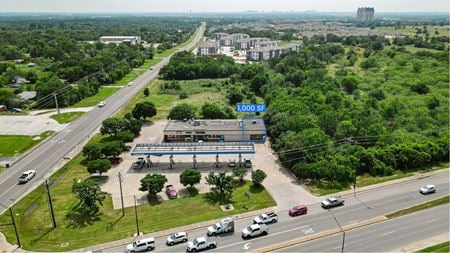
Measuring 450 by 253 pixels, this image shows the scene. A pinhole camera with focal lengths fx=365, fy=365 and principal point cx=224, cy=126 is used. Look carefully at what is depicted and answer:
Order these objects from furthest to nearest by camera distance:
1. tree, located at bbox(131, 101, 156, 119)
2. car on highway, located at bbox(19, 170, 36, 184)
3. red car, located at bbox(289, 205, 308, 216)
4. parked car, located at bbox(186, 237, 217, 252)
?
tree, located at bbox(131, 101, 156, 119)
car on highway, located at bbox(19, 170, 36, 184)
red car, located at bbox(289, 205, 308, 216)
parked car, located at bbox(186, 237, 217, 252)

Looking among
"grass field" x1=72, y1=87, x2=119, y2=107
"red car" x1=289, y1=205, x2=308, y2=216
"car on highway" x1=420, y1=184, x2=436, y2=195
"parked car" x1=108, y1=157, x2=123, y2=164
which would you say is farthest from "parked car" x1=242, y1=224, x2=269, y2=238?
"grass field" x1=72, y1=87, x2=119, y2=107

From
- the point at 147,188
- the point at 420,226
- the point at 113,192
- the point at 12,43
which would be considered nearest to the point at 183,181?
the point at 147,188

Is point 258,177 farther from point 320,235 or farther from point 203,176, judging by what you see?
point 320,235

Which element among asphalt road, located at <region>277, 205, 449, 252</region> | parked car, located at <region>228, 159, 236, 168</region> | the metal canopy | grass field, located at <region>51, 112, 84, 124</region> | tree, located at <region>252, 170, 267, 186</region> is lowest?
parked car, located at <region>228, 159, 236, 168</region>

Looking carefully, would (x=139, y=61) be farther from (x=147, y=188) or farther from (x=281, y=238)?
(x=281, y=238)

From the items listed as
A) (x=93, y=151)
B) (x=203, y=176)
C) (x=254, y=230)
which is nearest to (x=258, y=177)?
(x=203, y=176)

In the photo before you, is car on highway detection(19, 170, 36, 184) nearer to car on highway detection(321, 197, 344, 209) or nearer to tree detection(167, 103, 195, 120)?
tree detection(167, 103, 195, 120)
